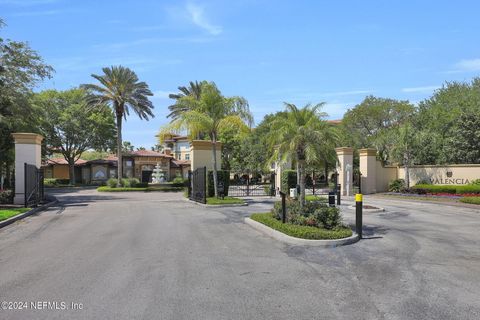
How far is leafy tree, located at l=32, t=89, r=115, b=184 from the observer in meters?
50.3

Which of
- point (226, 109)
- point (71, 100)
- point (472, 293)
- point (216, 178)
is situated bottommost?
point (472, 293)

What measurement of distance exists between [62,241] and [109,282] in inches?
174

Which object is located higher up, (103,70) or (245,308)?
(103,70)

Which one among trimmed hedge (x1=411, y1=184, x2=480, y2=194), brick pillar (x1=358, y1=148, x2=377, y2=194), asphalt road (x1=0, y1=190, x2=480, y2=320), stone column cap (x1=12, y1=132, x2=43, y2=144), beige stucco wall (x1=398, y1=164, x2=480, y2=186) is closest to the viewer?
asphalt road (x1=0, y1=190, x2=480, y2=320)

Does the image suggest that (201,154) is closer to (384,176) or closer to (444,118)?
(384,176)

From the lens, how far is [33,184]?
19828mm

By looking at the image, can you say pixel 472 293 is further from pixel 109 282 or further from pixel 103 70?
pixel 103 70

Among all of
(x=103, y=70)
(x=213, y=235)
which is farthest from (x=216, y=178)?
(x=103, y=70)

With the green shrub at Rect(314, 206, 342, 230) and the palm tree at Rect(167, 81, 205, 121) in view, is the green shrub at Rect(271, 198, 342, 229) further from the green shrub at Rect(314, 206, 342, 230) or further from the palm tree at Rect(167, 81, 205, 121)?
the palm tree at Rect(167, 81, 205, 121)

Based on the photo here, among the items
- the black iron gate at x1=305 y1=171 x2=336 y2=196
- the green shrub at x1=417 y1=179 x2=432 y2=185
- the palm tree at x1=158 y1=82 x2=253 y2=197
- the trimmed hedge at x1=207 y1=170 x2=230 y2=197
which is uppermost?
the palm tree at x1=158 y1=82 x2=253 y2=197

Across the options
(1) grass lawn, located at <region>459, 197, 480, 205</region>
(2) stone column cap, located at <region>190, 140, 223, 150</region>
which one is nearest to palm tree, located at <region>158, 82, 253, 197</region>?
(2) stone column cap, located at <region>190, 140, 223, 150</region>

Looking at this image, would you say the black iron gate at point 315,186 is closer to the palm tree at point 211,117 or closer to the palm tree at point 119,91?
the palm tree at point 211,117

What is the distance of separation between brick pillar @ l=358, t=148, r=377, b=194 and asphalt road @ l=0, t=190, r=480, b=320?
64.2 feet

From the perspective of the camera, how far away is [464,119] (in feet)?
103
